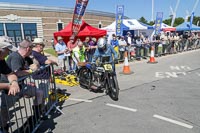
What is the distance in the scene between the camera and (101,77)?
589 cm

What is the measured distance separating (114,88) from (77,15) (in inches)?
281

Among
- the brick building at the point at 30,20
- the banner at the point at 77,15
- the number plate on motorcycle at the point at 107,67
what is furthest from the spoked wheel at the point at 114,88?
the brick building at the point at 30,20

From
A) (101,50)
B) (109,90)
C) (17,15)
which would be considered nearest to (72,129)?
(109,90)

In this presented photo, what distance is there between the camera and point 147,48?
41.8ft

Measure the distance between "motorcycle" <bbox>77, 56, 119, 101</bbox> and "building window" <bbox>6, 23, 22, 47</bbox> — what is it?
28093 millimetres

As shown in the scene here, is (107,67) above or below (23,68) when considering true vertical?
below

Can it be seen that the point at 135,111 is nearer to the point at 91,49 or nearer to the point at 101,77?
the point at 101,77

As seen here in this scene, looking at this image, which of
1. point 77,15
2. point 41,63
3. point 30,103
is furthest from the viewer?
point 77,15

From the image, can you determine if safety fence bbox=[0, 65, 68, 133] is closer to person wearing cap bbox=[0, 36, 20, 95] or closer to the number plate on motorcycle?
person wearing cap bbox=[0, 36, 20, 95]

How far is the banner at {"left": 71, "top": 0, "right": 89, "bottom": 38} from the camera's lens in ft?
36.2

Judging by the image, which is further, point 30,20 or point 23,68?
point 30,20

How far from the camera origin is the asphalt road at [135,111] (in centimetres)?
381

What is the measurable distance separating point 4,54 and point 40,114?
5.29 feet

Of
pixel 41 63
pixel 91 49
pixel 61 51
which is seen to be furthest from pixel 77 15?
pixel 41 63
